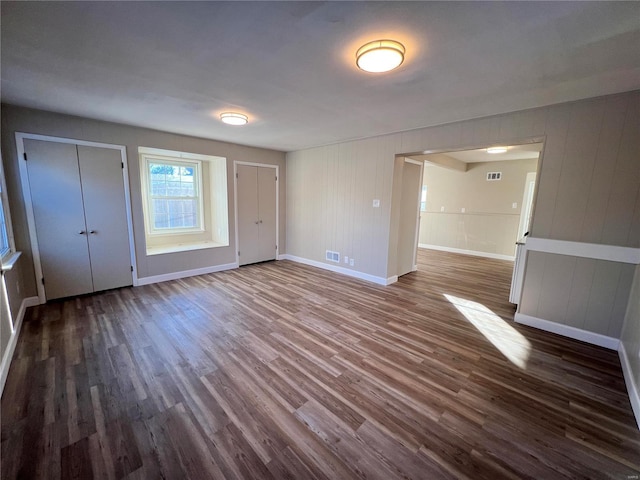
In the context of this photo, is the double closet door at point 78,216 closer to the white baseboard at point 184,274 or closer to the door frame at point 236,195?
the white baseboard at point 184,274

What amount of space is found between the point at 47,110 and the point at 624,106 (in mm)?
6369

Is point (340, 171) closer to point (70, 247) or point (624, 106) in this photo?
point (624, 106)

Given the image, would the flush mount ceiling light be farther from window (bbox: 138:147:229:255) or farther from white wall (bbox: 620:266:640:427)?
window (bbox: 138:147:229:255)

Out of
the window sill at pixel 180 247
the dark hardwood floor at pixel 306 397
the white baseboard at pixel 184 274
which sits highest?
the window sill at pixel 180 247

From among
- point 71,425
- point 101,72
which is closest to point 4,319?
point 71,425

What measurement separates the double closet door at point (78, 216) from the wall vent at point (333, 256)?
3460mm

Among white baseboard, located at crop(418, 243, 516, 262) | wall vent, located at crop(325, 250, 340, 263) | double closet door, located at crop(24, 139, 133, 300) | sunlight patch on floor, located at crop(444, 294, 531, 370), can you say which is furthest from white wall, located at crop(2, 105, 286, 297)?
white baseboard, located at crop(418, 243, 516, 262)

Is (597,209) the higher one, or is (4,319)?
(597,209)

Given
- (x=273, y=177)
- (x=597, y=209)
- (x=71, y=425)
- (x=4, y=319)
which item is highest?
(x=273, y=177)

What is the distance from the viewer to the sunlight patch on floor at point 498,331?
2510 millimetres

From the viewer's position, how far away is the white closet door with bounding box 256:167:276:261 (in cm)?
567

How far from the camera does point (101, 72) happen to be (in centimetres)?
223

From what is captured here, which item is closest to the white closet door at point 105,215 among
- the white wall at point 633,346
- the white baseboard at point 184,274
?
the white baseboard at point 184,274

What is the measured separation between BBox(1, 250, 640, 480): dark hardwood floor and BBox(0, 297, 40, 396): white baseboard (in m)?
0.06
